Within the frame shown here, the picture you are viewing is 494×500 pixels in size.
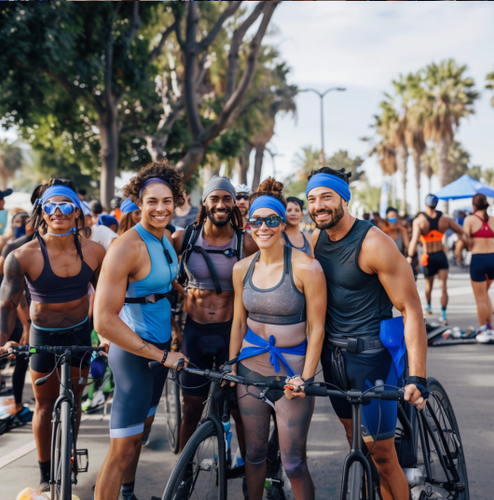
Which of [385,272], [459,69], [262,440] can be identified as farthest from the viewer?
[459,69]

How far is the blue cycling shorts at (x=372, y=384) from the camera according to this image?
2.64 m

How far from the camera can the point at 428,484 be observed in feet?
9.94

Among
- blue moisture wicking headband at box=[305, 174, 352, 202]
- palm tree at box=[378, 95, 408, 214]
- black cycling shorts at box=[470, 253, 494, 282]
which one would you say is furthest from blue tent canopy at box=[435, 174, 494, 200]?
palm tree at box=[378, 95, 408, 214]

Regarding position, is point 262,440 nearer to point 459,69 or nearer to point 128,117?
point 128,117

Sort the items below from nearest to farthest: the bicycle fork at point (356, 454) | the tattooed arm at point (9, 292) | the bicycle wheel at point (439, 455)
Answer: the bicycle fork at point (356, 454) → the bicycle wheel at point (439, 455) → the tattooed arm at point (9, 292)

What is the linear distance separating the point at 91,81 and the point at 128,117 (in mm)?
5930

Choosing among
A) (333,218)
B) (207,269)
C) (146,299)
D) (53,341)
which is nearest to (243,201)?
(207,269)

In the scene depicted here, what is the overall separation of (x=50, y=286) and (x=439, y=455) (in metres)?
2.78

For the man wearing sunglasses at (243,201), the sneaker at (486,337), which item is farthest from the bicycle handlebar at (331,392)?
the sneaker at (486,337)

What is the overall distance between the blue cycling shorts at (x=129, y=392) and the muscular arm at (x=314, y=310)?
95 centimetres

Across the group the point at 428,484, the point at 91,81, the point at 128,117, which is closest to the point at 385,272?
the point at 428,484

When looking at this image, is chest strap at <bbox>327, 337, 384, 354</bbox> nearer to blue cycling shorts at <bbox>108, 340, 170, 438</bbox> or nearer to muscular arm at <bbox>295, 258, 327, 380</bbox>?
muscular arm at <bbox>295, 258, 327, 380</bbox>

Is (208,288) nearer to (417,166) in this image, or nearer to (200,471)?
(200,471)

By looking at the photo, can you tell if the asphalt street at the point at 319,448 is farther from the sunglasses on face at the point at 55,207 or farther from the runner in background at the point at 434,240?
the runner in background at the point at 434,240
